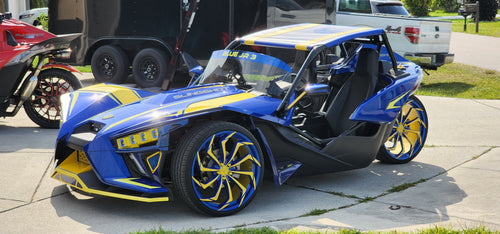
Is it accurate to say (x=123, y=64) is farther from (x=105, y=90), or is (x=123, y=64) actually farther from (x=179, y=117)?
(x=179, y=117)

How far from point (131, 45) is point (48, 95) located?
3.86 metres

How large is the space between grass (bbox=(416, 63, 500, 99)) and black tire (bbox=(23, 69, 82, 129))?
21.8 ft

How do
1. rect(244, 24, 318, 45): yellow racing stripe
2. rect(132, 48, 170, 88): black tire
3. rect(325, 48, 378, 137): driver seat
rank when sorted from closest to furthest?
1. rect(244, 24, 318, 45): yellow racing stripe
2. rect(325, 48, 378, 137): driver seat
3. rect(132, 48, 170, 88): black tire

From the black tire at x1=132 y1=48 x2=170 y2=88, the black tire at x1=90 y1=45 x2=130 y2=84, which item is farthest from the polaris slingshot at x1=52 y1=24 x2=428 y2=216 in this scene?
the black tire at x1=90 y1=45 x2=130 y2=84

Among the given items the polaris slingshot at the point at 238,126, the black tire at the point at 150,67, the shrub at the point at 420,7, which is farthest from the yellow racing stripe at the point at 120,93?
the shrub at the point at 420,7

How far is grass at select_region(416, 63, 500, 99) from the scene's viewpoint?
11.6 meters

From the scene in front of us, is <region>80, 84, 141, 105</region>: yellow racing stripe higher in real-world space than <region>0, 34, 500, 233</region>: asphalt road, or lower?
higher

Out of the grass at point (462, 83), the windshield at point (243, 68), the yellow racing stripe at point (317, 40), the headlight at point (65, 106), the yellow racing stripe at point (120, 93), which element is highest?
the yellow racing stripe at point (317, 40)

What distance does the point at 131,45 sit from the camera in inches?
462

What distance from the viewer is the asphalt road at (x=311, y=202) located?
179 inches

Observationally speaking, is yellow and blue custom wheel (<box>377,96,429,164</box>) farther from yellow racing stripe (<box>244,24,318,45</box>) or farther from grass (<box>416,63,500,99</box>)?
grass (<box>416,63,500,99</box>)

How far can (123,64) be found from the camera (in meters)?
11.7

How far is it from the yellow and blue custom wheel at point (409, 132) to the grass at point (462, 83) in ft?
16.4

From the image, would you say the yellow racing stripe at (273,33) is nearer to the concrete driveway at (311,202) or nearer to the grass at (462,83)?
the concrete driveway at (311,202)
